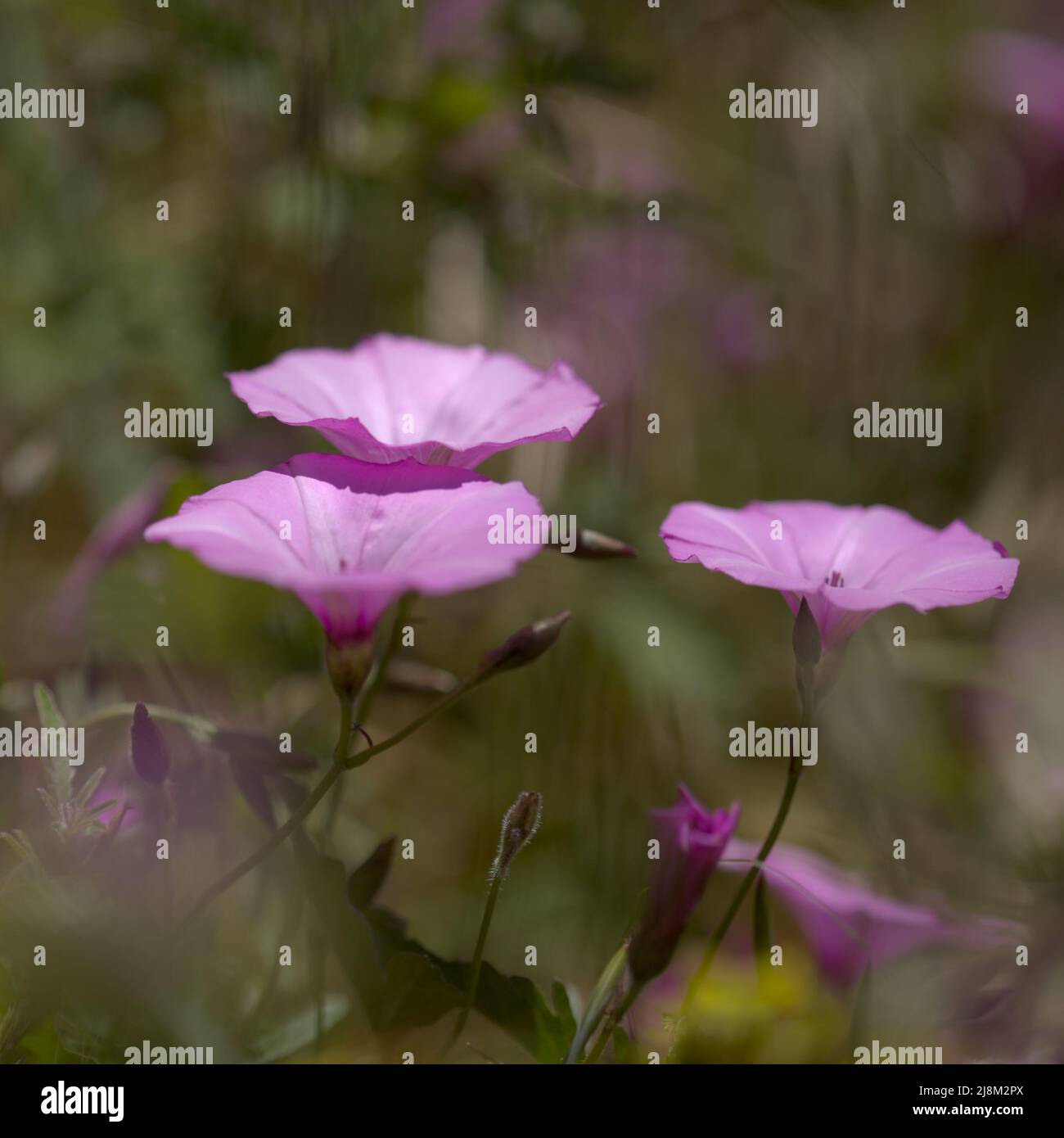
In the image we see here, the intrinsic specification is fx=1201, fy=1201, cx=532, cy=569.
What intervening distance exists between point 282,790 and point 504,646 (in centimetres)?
19

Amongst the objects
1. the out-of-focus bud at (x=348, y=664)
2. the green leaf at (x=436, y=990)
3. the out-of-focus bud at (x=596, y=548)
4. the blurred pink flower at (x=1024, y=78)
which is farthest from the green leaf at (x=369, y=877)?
the blurred pink flower at (x=1024, y=78)

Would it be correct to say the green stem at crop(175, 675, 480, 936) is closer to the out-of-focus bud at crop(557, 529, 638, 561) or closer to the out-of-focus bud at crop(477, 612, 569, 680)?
the out-of-focus bud at crop(477, 612, 569, 680)

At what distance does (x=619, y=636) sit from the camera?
64.7 inches

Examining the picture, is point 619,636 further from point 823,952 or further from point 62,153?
point 62,153

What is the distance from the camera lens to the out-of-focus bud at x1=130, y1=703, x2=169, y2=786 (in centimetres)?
76

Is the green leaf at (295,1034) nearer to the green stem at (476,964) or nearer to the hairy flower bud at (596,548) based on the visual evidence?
the green stem at (476,964)

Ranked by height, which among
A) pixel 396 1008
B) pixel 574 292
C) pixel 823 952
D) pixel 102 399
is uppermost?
pixel 574 292

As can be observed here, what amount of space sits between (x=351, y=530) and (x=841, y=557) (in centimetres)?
39

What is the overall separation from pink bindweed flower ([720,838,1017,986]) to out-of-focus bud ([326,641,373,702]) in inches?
17.5

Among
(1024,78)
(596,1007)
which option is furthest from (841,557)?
(1024,78)

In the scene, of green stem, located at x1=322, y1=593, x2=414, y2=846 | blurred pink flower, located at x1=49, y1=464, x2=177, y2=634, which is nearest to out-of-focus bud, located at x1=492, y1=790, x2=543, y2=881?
green stem, located at x1=322, y1=593, x2=414, y2=846

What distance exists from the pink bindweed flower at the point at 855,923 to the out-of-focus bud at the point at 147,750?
503 millimetres

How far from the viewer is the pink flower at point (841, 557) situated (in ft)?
2.55
